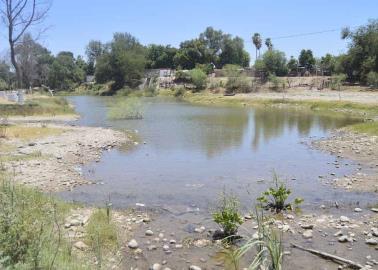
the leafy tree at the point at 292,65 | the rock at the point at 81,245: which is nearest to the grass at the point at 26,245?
the rock at the point at 81,245

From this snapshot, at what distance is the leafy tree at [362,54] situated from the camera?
82.9m

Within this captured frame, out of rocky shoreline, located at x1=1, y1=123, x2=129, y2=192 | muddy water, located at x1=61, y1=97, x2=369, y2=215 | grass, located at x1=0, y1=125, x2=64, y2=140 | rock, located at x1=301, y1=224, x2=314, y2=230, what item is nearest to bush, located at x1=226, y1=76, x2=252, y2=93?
muddy water, located at x1=61, y1=97, x2=369, y2=215

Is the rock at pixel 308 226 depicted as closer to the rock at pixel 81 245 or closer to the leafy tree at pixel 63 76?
the rock at pixel 81 245

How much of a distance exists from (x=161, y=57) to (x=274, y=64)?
4489cm

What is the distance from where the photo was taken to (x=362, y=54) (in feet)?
285

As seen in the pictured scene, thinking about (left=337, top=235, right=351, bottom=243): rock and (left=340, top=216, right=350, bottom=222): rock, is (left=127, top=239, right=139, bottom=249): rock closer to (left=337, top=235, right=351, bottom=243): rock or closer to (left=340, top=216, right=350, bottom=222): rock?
(left=337, top=235, right=351, bottom=243): rock

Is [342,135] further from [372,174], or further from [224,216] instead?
[224,216]

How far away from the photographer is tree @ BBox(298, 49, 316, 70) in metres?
114

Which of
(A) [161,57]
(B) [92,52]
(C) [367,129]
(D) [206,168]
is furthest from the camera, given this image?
(B) [92,52]

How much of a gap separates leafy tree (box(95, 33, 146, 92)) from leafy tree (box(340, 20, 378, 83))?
59.3 m

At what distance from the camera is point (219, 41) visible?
140750 mm

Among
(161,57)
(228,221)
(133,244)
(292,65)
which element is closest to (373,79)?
(292,65)

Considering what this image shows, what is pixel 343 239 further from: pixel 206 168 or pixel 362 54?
pixel 362 54

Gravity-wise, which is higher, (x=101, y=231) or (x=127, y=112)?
(x=127, y=112)
